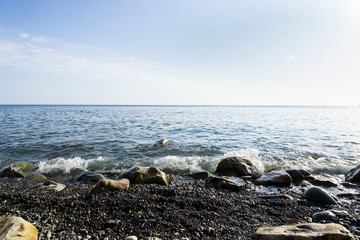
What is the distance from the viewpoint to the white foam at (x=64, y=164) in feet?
31.1

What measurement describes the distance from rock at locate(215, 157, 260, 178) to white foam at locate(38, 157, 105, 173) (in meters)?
6.40

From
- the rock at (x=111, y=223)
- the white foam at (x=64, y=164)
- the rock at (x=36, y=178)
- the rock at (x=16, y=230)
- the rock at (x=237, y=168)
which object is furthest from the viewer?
the white foam at (x=64, y=164)

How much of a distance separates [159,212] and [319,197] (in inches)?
185

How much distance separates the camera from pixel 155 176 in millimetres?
7465

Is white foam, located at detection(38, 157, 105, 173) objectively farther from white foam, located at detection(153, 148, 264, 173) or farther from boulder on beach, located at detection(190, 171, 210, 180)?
boulder on beach, located at detection(190, 171, 210, 180)

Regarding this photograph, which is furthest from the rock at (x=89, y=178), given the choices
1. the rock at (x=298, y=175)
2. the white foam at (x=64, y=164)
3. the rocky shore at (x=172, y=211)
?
the rock at (x=298, y=175)

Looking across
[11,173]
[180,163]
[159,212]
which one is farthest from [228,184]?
[11,173]

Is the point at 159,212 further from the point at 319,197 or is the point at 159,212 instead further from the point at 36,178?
the point at 36,178

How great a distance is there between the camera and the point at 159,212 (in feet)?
16.1

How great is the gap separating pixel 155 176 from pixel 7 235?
14.8ft

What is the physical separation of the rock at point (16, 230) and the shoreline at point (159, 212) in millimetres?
250

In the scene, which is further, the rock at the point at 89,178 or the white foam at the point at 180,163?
the white foam at the point at 180,163

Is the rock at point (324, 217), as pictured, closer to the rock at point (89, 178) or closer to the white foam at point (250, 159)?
the white foam at point (250, 159)

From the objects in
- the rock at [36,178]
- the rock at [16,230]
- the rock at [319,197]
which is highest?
the rock at [16,230]
